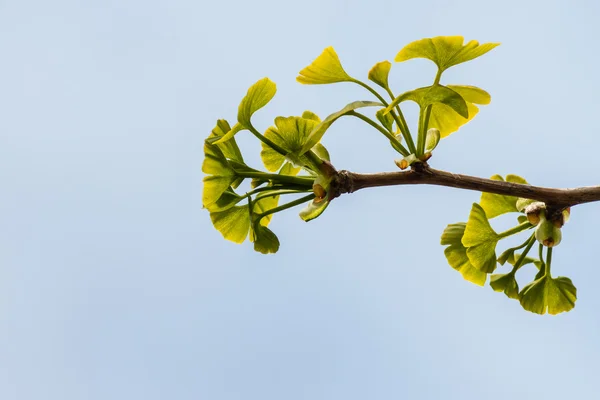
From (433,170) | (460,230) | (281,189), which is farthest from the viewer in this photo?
(460,230)

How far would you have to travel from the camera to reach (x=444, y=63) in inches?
39.8

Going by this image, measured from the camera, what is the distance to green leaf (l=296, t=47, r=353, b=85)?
1046 millimetres

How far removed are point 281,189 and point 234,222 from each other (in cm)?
11

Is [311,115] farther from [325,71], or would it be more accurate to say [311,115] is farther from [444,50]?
[444,50]

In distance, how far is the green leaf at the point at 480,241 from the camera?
1093 mm

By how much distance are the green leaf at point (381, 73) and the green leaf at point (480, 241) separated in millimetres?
245

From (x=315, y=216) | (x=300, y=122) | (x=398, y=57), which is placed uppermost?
(x=398, y=57)

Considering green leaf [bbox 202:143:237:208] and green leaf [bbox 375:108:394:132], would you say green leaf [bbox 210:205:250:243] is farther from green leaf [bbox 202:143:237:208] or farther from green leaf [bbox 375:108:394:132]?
green leaf [bbox 375:108:394:132]

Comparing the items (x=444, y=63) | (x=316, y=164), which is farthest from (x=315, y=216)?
(x=444, y=63)

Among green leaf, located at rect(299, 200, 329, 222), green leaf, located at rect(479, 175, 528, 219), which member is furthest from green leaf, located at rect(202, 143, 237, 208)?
green leaf, located at rect(479, 175, 528, 219)

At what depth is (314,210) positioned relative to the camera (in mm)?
996

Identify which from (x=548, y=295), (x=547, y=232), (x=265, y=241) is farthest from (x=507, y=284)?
(x=265, y=241)

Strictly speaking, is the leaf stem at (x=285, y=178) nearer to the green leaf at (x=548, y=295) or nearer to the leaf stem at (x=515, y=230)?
the leaf stem at (x=515, y=230)

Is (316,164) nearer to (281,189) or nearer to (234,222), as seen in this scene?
(281,189)
